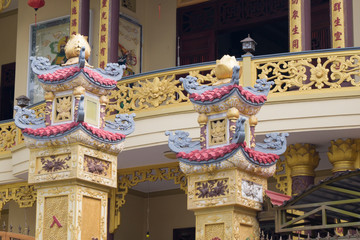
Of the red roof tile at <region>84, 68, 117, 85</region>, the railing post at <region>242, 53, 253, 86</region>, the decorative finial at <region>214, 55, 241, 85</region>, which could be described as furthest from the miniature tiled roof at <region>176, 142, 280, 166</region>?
the railing post at <region>242, 53, 253, 86</region>

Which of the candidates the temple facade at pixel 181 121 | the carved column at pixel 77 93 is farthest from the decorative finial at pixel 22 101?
the carved column at pixel 77 93

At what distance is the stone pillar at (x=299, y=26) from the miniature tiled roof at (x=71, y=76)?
4.32m

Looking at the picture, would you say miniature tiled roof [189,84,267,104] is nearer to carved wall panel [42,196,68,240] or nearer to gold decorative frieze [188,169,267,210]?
gold decorative frieze [188,169,267,210]

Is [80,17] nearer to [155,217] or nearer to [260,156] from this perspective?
[155,217]

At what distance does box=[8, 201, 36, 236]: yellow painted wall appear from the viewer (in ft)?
52.1

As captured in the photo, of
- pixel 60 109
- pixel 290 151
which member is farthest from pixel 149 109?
pixel 60 109

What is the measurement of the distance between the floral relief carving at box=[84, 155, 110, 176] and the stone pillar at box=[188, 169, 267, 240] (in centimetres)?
87

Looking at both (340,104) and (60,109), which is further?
(340,104)

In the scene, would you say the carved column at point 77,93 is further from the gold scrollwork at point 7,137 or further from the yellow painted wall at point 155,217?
the yellow painted wall at point 155,217

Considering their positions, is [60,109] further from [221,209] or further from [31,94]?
[31,94]

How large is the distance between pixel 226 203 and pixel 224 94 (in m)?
1.04

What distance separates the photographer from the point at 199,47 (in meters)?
16.1

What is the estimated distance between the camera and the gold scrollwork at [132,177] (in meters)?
13.6

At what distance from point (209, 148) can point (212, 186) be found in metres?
0.40
